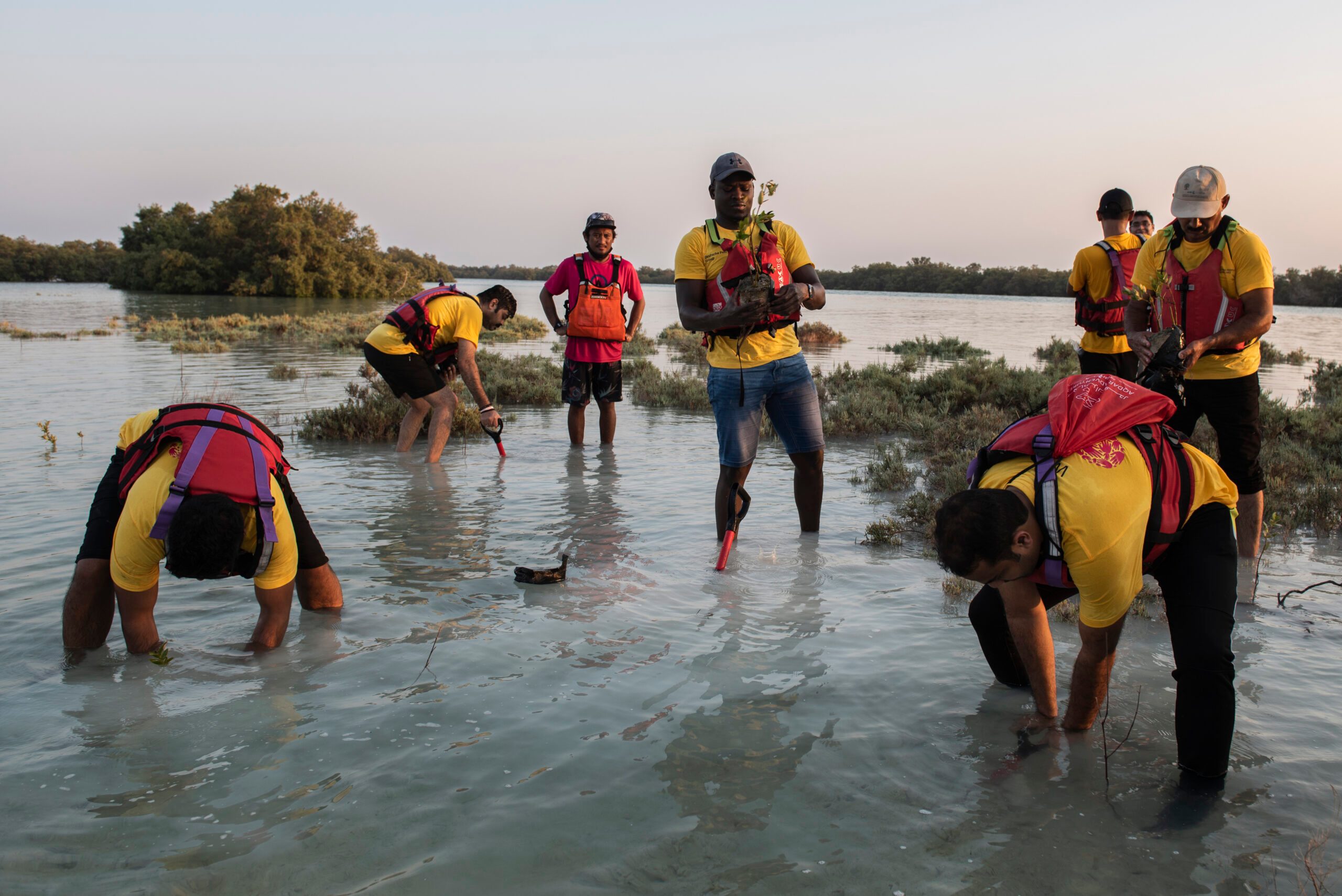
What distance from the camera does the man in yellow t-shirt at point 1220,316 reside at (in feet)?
14.8

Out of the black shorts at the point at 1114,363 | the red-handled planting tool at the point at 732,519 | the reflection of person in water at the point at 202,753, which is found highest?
the black shorts at the point at 1114,363

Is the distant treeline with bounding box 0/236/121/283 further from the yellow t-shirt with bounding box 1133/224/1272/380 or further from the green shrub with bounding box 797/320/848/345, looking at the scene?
the yellow t-shirt with bounding box 1133/224/1272/380

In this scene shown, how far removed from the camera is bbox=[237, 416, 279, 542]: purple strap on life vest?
3.40 m

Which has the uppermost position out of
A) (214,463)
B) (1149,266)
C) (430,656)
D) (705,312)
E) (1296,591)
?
(1149,266)

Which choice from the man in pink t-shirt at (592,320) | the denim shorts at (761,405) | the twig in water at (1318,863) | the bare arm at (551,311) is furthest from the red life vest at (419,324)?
the twig in water at (1318,863)

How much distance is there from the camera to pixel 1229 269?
4.61 metres

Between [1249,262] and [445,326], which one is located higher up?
[1249,262]

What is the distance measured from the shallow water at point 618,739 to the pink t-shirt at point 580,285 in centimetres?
336

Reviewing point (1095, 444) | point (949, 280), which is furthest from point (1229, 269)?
point (949, 280)

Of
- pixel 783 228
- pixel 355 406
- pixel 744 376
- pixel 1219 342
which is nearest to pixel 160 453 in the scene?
pixel 744 376

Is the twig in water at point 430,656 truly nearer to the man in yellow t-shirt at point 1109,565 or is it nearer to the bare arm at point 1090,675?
the man in yellow t-shirt at point 1109,565

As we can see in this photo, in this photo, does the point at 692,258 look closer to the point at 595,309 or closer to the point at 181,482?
the point at 181,482

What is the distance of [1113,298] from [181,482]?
593 cm

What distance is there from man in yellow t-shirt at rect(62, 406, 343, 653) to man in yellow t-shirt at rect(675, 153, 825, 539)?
239 centimetres
